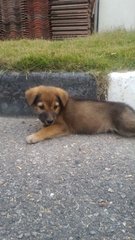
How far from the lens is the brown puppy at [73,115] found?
15.7 ft

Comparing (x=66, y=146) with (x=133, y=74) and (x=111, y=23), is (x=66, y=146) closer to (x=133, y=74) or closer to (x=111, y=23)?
(x=133, y=74)

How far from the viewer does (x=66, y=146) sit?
4645 mm

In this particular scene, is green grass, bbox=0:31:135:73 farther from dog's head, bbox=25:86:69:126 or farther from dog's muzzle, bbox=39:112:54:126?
dog's muzzle, bbox=39:112:54:126

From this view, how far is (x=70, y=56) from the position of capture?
18.8 ft

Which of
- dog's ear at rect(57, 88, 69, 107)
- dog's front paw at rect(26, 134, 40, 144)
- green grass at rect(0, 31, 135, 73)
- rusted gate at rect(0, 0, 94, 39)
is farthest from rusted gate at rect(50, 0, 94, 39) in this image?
dog's front paw at rect(26, 134, 40, 144)

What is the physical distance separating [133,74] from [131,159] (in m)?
1.34

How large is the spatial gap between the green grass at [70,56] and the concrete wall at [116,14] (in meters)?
1.44

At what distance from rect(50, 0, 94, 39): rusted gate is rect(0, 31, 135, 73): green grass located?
102 cm

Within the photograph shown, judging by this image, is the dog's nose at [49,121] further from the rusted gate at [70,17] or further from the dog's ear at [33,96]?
the rusted gate at [70,17]

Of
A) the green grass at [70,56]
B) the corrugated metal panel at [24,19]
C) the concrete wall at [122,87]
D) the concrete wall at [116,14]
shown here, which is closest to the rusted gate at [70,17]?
the corrugated metal panel at [24,19]

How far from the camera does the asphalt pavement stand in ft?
10.9

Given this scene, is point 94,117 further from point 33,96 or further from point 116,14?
point 116,14

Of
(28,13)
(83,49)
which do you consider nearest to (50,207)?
(83,49)

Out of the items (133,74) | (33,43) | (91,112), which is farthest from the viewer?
(33,43)
